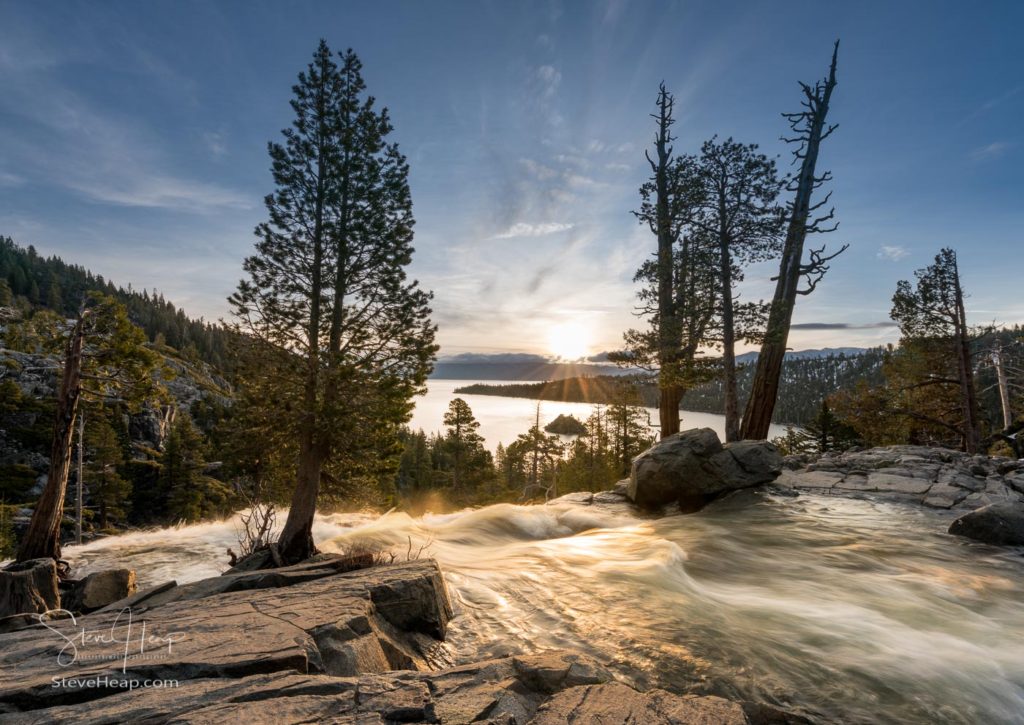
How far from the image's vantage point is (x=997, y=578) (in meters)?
7.23

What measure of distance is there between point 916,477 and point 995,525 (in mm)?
4877

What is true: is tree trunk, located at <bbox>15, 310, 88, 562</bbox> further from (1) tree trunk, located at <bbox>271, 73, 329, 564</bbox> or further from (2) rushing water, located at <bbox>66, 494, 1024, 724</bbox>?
(1) tree trunk, located at <bbox>271, 73, 329, 564</bbox>

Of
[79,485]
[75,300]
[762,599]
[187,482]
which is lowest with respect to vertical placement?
[187,482]

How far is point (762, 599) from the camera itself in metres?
6.62

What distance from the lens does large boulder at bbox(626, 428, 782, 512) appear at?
42.3 feet

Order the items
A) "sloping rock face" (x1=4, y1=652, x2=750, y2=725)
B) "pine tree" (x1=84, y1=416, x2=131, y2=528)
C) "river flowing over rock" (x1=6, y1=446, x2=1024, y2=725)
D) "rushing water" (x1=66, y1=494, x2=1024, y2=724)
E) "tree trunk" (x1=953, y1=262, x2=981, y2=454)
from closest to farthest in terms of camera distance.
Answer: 1. "sloping rock face" (x1=4, y1=652, x2=750, y2=725)
2. "river flowing over rock" (x1=6, y1=446, x2=1024, y2=725)
3. "rushing water" (x1=66, y1=494, x2=1024, y2=724)
4. "tree trunk" (x1=953, y1=262, x2=981, y2=454)
5. "pine tree" (x1=84, y1=416, x2=131, y2=528)

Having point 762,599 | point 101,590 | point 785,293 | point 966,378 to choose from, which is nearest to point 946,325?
point 966,378

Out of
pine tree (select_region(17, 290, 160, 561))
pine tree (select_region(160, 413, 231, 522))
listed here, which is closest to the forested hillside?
pine tree (select_region(160, 413, 231, 522))

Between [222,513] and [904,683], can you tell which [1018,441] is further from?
[222,513]

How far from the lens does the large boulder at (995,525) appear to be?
→ 8.71 metres

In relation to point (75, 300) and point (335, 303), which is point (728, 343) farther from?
point (75, 300)

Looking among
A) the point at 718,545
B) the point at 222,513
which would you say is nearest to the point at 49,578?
the point at 718,545
